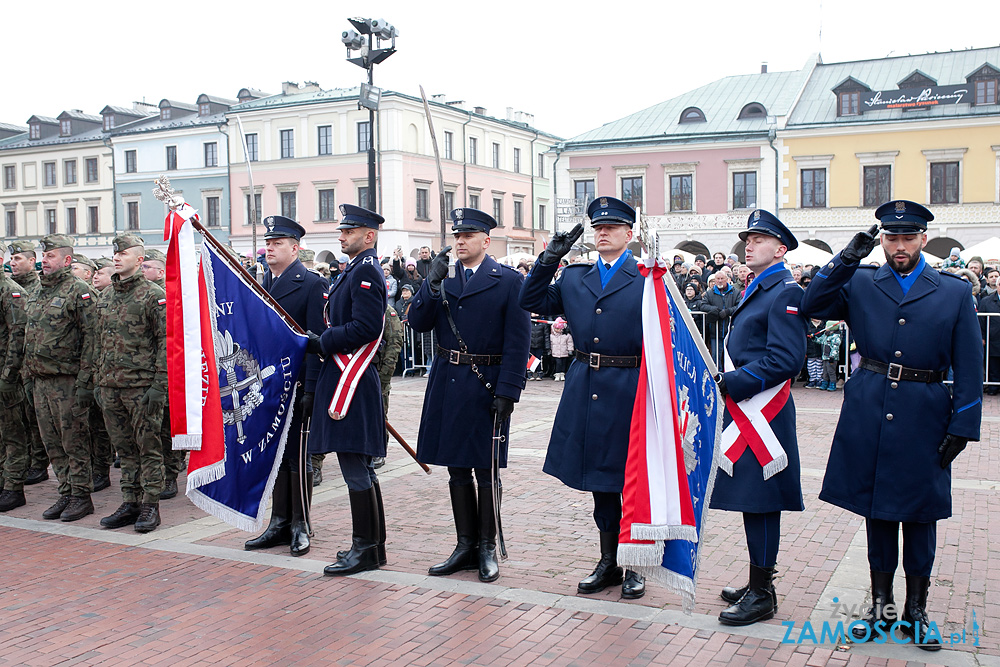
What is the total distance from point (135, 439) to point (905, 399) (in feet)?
18.2

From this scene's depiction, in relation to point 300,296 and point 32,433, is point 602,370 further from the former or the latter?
point 32,433

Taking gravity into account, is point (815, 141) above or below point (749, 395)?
above

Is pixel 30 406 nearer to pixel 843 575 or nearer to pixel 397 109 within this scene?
pixel 843 575

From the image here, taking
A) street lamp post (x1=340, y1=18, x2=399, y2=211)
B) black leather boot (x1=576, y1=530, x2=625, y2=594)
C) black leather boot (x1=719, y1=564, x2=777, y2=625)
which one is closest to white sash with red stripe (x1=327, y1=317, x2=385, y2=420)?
black leather boot (x1=576, y1=530, x2=625, y2=594)

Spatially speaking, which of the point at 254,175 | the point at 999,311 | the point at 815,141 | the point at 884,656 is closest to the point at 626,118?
the point at 815,141

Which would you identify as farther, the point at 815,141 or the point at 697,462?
the point at 815,141

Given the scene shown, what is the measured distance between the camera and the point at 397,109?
47688 millimetres

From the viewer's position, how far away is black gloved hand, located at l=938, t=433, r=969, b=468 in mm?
4551

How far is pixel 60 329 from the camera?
7.87 metres

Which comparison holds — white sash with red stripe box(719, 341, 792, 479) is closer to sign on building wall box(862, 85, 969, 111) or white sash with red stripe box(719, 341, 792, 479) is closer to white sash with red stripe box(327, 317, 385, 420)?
white sash with red stripe box(327, 317, 385, 420)

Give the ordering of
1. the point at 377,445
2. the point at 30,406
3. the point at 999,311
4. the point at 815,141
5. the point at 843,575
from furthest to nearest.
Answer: the point at 815,141
the point at 999,311
the point at 30,406
the point at 377,445
the point at 843,575

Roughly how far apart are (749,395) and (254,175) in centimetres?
5038

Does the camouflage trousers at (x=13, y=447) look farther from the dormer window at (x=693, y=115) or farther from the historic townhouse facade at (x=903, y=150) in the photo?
the dormer window at (x=693, y=115)

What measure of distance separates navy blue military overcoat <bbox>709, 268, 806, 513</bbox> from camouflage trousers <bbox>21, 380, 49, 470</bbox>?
19.8 feet
